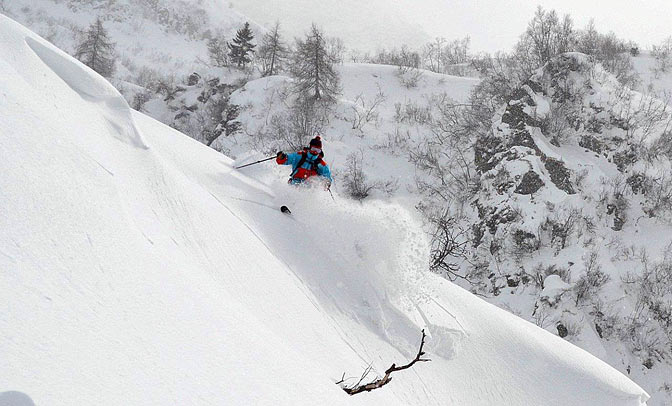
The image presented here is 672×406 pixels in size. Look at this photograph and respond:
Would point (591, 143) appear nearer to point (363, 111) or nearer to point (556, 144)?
point (556, 144)

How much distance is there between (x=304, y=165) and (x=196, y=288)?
5.30m

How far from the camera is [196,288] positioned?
2.69m

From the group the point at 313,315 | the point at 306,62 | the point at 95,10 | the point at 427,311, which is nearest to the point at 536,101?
the point at 306,62

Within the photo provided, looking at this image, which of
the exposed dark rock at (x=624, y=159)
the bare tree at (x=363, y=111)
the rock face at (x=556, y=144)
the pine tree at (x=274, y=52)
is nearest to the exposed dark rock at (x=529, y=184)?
the rock face at (x=556, y=144)

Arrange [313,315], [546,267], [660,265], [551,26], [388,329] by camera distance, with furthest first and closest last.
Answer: [551,26], [546,267], [660,265], [388,329], [313,315]

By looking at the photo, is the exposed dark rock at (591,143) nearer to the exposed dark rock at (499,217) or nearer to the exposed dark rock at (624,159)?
the exposed dark rock at (624,159)

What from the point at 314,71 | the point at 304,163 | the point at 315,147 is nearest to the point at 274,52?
the point at 314,71

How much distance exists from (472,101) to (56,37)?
211ft

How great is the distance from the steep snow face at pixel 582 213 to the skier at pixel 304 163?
1097cm

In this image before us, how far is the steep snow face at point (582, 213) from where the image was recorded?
566 inches

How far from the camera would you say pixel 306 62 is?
30.0 m

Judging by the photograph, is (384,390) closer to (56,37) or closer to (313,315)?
(313,315)

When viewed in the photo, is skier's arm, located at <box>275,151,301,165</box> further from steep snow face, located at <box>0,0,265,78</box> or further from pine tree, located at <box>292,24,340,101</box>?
steep snow face, located at <box>0,0,265,78</box>

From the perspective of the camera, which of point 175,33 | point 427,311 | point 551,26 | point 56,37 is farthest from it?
point 175,33
